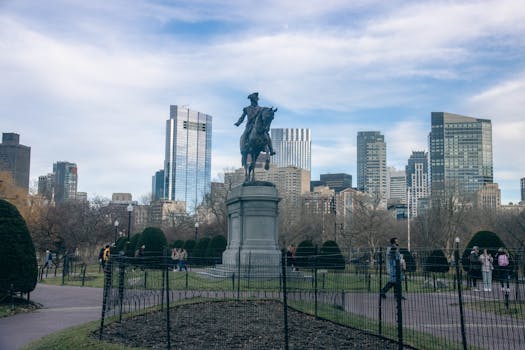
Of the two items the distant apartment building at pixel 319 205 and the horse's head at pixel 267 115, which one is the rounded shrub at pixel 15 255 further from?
the distant apartment building at pixel 319 205

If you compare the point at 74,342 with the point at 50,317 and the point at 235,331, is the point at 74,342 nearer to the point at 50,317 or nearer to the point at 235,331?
the point at 235,331

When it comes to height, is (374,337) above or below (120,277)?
below

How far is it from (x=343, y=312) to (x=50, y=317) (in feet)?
29.1

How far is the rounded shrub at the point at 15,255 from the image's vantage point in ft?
62.7

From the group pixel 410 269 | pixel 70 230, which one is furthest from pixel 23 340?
pixel 70 230

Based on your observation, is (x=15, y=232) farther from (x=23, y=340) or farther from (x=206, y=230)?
(x=206, y=230)

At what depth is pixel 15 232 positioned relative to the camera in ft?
64.4

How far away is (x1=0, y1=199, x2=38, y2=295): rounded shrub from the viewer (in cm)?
1911

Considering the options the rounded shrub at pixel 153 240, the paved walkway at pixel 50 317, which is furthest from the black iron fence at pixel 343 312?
the rounded shrub at pixel 153 240

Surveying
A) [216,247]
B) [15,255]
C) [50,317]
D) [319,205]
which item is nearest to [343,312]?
[50,317]

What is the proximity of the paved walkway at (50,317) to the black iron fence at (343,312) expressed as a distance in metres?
1.77

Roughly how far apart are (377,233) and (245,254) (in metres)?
39.2

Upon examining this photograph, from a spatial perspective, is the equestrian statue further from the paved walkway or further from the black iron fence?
the black iron fence

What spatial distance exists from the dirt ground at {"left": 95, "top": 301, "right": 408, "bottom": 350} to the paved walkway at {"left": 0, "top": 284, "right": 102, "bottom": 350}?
6.97 feet
